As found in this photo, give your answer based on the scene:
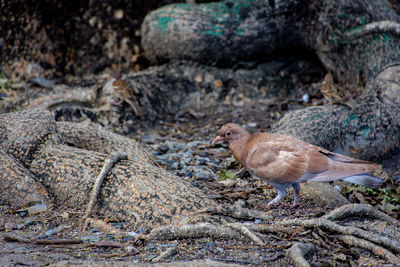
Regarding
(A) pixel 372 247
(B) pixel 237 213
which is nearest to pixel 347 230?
(A) pixel 372 247

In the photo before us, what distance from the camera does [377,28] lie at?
6.65 m

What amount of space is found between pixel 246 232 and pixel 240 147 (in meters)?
1.18

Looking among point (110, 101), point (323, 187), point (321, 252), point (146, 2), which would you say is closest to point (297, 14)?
point (146, 2)

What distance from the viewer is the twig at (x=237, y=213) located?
3.60 meters

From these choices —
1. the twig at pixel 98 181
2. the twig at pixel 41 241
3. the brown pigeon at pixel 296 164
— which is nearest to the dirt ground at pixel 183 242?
the twig at pixel 41 241

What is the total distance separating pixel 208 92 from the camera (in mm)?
7750

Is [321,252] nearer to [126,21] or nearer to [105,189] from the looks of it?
[105,189]

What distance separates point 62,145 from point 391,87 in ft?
14.2

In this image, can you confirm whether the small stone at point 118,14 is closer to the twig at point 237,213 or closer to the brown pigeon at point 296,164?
the brown pigeon at point 296,164

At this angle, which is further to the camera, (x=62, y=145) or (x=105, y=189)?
(x=62, y=145)

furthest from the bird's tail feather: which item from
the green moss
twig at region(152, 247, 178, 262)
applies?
the green moss

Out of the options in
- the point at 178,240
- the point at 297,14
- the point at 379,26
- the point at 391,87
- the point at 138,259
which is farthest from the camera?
the point at 297,14

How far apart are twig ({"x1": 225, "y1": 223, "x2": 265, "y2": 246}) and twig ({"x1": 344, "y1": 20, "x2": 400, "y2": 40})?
4534 mm

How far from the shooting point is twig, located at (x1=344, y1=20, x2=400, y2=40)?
6.58 m
